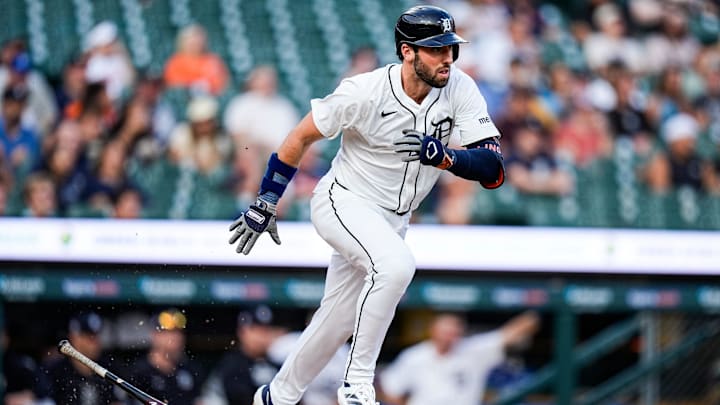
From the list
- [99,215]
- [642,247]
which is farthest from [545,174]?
[99,215]

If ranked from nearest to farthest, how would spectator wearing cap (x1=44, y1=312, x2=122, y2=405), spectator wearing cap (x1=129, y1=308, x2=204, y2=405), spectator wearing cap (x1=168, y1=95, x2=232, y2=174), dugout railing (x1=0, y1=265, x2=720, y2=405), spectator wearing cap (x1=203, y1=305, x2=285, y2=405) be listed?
1. spectator wearing cap (x1=129, y1=308, x2=204, y2=405)
2. spectator wearing cap (x1=44, y1=312, x2=122, y2=405)
3. spectator wearing cap (x1=203, y1=305, x2=285, y2=405)
4. dugout railing (x1=0, y1=265, x2=720, y2=405)
5. spectator wearing cap (x1=168, y1=95, x2=232, y2=174)

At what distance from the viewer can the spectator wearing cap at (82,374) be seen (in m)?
7.18

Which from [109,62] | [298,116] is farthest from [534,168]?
[109,62]

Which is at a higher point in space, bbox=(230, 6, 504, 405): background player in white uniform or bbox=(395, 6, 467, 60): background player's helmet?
bbox=(395, 6, 467, 60): background player's helmet

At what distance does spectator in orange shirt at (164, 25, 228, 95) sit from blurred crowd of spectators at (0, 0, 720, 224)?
0.01 metres

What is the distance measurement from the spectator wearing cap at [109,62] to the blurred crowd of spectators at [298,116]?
0.04ft

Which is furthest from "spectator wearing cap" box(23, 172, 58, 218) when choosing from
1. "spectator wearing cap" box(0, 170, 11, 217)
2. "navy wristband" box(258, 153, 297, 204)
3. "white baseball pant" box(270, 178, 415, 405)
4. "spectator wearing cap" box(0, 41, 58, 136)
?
"navy wristband" box(258, 153, 297, 204)

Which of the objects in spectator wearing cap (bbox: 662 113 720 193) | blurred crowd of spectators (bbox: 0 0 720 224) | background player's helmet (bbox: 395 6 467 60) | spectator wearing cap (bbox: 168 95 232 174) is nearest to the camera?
background player's helmet (bbox: 395 6 467 60)

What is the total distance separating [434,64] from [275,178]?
0.83 metres

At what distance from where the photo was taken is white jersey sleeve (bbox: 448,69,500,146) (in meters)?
5.56

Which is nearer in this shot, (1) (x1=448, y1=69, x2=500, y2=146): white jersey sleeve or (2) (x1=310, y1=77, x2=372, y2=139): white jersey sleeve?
(2) (x1=310, y1=77, x2=372, y2=139): white jersey sleeve

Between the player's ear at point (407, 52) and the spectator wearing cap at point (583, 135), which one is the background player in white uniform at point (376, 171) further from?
the spectator wearing cap at point (583, 135)

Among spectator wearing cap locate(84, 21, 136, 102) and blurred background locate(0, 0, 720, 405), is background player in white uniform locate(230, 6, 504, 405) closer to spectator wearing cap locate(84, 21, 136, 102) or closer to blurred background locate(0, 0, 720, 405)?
blurred background locate(0, 0, 720, 405)

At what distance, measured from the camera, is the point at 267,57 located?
420 inches
